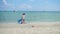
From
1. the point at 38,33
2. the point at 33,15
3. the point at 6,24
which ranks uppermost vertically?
the point at 33,15

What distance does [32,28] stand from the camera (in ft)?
4.58

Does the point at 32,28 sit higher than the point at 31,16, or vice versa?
the point at 31,16

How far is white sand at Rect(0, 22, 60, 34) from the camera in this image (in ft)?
4.51

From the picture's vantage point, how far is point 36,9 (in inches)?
54.9

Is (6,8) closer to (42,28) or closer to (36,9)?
(36,9)

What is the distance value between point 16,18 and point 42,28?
0.34 m

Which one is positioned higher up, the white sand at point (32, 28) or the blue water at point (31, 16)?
A: the blue water at point (31, 16)

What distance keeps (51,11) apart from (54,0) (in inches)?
5.6

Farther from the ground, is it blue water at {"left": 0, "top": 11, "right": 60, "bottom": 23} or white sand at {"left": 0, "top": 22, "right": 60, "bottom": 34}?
blue water at {"left": 0, "top": 11, "right": 60, "bottom": 23}

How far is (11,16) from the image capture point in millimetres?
1381

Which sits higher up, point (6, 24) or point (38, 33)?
point (6, 24)

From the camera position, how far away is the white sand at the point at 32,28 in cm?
138

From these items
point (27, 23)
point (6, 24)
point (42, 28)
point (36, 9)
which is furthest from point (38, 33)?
point (6, 24)

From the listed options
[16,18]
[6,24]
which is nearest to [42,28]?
[16,18]
